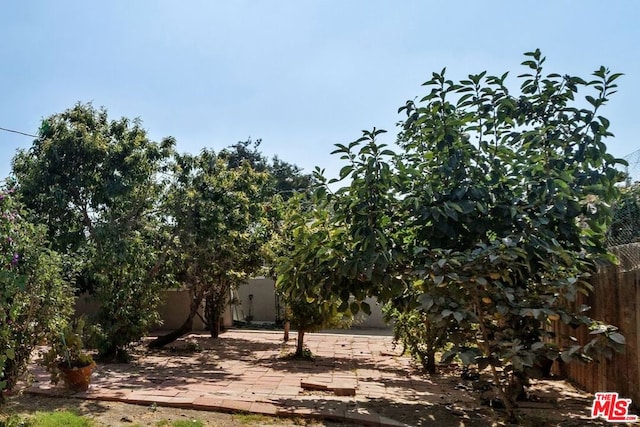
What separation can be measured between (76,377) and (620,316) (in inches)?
222

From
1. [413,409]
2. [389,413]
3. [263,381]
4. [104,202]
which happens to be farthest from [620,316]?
[104,202]

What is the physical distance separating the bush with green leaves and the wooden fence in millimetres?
4575

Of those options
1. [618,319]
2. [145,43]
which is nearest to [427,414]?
[618,319]

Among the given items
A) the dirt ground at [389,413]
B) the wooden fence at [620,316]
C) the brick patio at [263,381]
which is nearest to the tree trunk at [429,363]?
the brick patio at [263,381]

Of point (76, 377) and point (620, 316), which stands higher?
point (620, 316)

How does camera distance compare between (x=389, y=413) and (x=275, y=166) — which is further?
(x=275, y=166)

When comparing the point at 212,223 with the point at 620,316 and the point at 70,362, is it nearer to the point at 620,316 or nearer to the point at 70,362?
the point at 70,362

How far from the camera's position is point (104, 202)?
26.3 feet

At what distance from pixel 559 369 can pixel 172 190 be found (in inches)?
278

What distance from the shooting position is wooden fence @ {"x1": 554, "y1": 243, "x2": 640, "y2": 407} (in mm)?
4137

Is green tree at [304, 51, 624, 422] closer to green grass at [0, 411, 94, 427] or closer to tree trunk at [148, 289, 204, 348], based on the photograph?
green grass at [0, 411, 94, 427]

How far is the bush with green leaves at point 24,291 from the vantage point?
11.5 ft

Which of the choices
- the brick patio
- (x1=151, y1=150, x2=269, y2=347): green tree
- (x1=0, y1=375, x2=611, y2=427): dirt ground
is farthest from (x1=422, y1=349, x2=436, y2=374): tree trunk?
(x1=151, y1=150, x2=269, y2=347): green tree

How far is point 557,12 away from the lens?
5.29 meters
